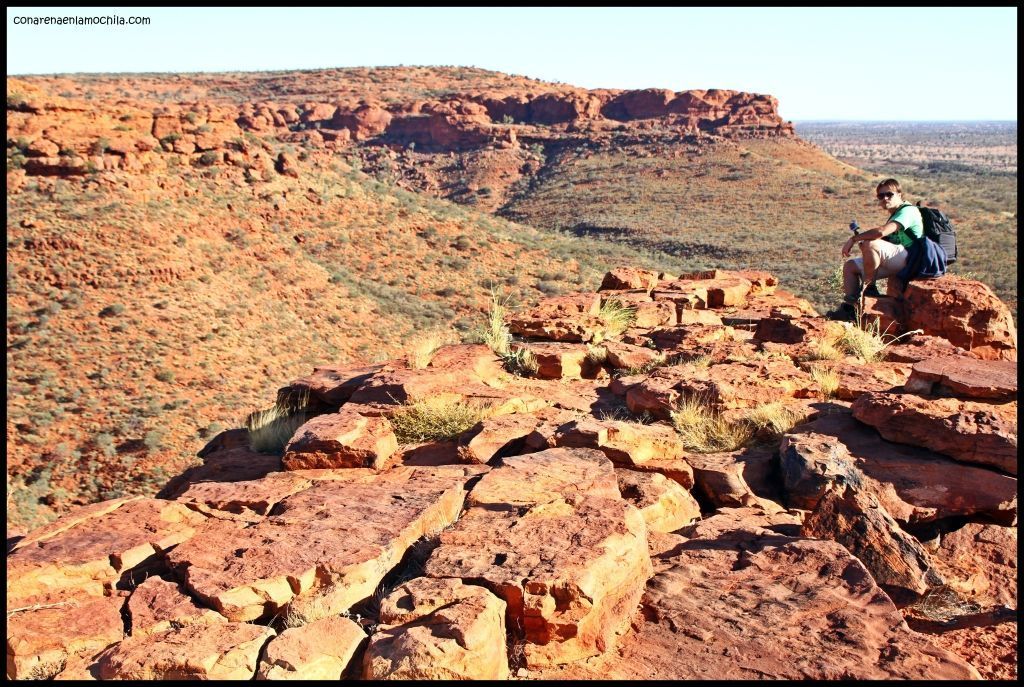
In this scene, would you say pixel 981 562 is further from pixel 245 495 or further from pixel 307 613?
pixel 245 495

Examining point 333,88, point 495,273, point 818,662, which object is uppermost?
point 333,88

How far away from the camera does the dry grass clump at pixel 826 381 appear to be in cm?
639

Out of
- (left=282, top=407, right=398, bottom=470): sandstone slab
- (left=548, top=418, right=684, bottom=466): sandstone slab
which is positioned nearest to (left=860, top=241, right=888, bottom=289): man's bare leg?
(left=548, top=418, right=684, bottom=466): sandstone slab

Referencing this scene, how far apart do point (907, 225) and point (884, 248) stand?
31 cm

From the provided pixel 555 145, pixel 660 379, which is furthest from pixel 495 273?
pixel 555 145

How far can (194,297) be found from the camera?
19062 mm

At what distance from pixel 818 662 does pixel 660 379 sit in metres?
3.55

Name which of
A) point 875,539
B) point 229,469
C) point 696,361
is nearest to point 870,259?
point 696,361

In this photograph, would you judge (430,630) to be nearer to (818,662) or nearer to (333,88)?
(818,662)

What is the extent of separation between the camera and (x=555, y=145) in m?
60.8

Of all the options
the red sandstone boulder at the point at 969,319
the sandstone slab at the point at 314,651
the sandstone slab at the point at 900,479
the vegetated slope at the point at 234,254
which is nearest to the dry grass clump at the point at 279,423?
the sandstone slab at the point at 314,651

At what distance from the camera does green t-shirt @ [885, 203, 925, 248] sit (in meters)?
8.25

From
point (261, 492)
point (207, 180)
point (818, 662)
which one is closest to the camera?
point (818, 662)

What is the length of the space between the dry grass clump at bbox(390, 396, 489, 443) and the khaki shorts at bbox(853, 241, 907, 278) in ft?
15.3
